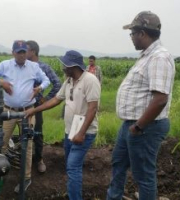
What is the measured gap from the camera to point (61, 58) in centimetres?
412

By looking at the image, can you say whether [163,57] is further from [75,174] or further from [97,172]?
[97,172]

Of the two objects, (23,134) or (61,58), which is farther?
(61,58)

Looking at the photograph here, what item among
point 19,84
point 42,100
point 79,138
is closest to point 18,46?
point 19,84

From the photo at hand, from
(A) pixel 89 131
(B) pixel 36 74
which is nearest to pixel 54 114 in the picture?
(B) pixel 36 74

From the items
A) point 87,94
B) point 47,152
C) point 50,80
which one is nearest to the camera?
point 87,94

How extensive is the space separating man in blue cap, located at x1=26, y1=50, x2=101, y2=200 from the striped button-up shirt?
0.45 m

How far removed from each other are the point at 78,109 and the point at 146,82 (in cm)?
92

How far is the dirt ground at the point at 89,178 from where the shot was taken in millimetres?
5074

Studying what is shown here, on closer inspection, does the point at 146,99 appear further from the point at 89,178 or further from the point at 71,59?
the point at 89,178

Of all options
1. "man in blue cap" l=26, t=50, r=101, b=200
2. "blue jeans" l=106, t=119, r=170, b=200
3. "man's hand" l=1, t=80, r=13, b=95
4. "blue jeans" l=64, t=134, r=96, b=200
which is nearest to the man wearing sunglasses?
"blue jeans" l=106, t=119, r=170, b=200

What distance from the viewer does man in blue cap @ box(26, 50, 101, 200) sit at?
4078mm

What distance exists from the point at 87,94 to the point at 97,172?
6.21 feet

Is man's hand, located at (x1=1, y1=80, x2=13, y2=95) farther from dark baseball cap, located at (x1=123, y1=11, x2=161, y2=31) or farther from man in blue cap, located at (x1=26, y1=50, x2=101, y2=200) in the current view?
dark baseball cap, located at (x1=123, y1=11, x2=161, y2=31)

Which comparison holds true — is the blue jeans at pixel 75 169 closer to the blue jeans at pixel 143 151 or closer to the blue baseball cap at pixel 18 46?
the blue jeans at pixel 143 151
